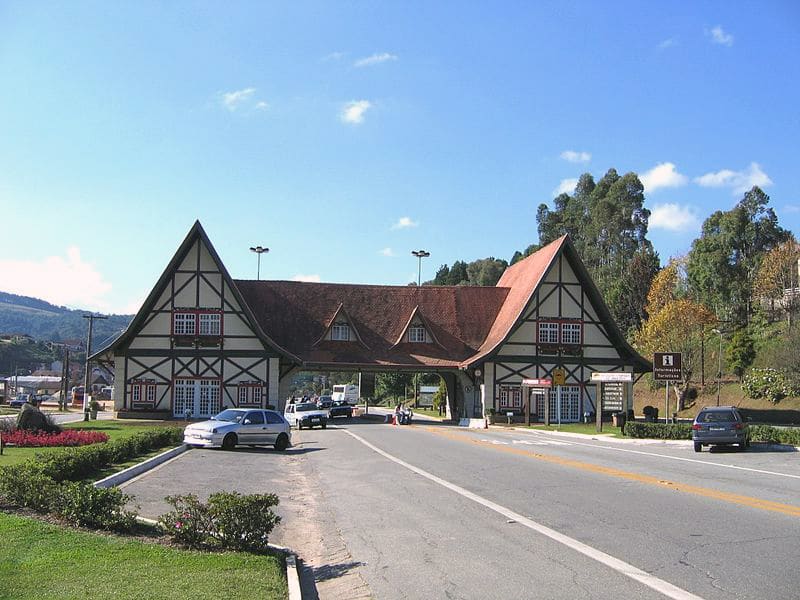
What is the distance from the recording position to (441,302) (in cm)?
5847

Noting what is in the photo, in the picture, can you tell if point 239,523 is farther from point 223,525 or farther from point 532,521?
point 532,521

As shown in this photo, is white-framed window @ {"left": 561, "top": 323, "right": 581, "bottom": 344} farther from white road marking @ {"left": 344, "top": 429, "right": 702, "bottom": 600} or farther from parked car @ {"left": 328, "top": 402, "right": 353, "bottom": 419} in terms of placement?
white road marking @ {"left": 344, "top": 429, "right": 702, "bottom": 600}

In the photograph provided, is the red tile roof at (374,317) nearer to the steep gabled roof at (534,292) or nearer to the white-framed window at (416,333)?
the white-framed window at (416,333)

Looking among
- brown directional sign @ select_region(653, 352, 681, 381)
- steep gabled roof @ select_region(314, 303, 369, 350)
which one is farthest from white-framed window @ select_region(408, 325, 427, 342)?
brown directional sign @ select_region(653, 352, 681, 381)

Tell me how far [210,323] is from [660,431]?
28745 millimetres

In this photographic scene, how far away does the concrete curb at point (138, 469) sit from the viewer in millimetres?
14480

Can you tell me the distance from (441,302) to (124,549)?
50.3 metres

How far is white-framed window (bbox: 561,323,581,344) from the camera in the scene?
2048 inches

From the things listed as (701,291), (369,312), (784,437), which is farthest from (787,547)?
(701,291)

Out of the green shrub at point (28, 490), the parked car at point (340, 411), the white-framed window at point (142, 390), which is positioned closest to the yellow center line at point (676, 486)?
the green shrub at point (28, 490)

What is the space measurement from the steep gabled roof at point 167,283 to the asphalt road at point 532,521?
89.2 feet

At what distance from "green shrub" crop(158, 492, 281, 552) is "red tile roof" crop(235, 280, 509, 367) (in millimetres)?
41880

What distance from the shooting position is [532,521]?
37.6ft

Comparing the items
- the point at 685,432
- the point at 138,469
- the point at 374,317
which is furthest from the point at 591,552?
the point at 374,317
